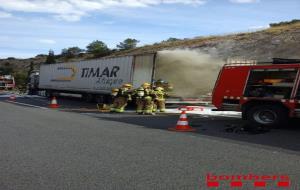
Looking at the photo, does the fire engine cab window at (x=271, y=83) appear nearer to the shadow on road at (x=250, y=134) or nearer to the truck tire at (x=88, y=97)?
the shadow on road at (x=250, y=134)

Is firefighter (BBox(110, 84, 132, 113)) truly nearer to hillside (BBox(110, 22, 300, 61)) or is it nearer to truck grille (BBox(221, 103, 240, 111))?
truck grille (BBox(221, 103, 240, 111))

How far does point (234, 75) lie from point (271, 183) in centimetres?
933

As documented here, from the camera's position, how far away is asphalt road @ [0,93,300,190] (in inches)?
279

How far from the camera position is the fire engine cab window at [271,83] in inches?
576

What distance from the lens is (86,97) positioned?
33.9 meters

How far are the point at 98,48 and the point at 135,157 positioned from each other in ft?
399

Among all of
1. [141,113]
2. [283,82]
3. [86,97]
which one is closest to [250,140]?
[283,82]

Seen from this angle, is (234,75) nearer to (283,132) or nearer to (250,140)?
(283,132)

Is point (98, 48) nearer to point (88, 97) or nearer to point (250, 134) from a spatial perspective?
point (88, 97)

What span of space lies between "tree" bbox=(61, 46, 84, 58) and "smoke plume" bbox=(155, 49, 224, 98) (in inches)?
4708

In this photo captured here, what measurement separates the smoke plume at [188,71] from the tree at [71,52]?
120 m

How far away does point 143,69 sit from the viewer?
88.2ft

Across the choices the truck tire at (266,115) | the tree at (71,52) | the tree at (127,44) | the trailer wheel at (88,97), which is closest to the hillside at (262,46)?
the trailer wheel at (88,97)

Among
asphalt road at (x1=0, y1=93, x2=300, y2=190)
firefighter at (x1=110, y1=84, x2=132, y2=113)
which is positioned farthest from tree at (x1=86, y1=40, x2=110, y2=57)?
asphalt road at (x1=0, y1=93, x2=300, y2=190)
